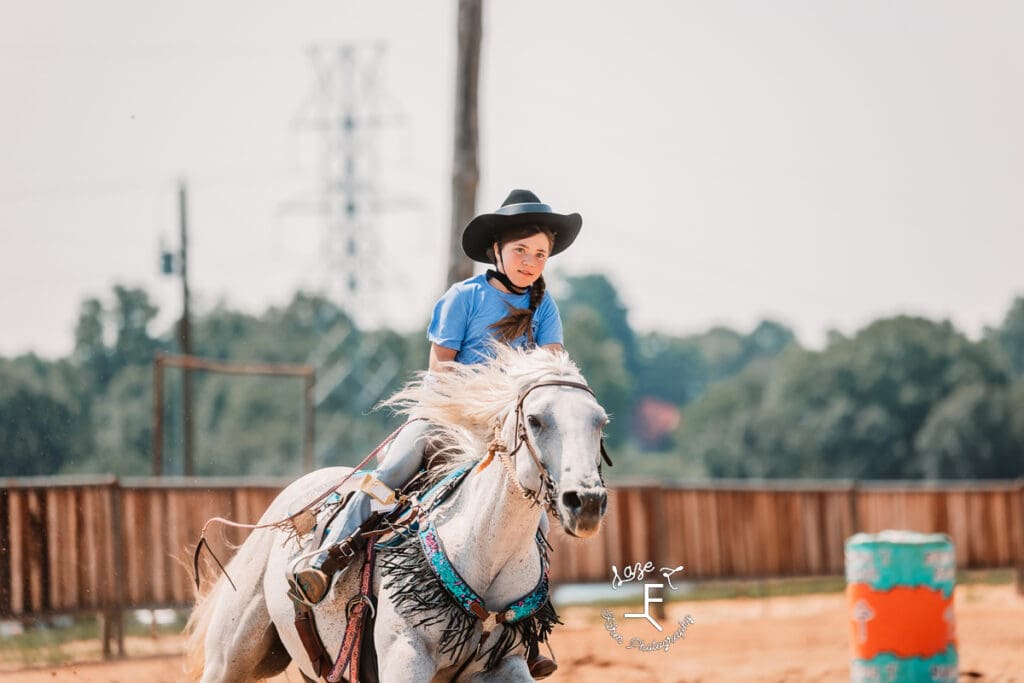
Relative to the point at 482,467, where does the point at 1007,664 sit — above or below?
below

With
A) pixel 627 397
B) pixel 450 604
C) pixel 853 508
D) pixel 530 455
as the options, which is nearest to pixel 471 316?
pixel 530 455

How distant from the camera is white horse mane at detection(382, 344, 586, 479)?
4.85m

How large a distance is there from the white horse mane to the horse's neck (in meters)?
0.18

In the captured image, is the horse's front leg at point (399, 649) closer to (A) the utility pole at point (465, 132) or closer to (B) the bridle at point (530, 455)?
(B) the bridle at point (530, 455)

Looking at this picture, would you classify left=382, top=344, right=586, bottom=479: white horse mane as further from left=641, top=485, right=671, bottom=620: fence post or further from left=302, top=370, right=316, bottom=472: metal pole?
left=302, top=370, right=316, bottom=472: metal pole

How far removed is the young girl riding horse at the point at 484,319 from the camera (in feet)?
17.7

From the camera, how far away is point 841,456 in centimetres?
7744

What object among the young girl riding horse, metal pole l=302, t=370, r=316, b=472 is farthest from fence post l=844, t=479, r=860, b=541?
the young girl riding horse

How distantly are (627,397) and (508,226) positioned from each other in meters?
101

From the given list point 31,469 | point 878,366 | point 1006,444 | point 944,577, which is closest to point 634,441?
point 878,366

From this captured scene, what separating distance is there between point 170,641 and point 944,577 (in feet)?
26.2

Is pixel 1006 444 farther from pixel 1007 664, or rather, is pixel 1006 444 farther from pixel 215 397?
pixel 1007 664

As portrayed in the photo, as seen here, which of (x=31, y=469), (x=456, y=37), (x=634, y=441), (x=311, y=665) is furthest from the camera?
(x=634, y=441)

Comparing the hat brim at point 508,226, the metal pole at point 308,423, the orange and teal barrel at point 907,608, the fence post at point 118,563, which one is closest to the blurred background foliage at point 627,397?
the metal pole at point 308,423
